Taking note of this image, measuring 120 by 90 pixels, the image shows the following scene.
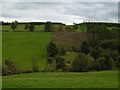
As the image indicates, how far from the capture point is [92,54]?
78000 millimetres

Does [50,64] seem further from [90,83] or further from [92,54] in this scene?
[90,83]

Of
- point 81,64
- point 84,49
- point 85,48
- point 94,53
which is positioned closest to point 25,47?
point 84,49

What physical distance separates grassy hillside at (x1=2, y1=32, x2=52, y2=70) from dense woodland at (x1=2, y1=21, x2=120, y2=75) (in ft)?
8.06

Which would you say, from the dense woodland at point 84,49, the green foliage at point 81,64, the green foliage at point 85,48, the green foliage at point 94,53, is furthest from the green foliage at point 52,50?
the green foliage at point 81,64

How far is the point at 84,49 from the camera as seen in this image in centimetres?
8112

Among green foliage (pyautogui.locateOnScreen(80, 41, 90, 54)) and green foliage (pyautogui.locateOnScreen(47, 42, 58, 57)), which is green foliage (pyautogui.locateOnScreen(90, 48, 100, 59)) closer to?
green foliage (pyautogui.locateOnScreen(80, 41, 90, 54))

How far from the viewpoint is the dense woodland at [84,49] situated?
6225 cm

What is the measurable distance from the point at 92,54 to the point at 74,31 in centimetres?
2367

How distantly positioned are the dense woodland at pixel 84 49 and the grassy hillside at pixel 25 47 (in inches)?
96.7

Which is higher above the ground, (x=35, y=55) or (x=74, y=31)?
(x=74, y=31)

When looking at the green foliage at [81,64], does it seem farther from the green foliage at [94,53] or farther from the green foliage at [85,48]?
the green foliage at [85,48]

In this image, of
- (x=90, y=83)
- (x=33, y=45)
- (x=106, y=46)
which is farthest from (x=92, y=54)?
(x=90, y=83)

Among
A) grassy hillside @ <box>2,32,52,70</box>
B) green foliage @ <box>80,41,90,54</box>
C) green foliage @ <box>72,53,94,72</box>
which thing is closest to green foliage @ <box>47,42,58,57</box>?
grassy hillside @ <box>2,32,52,70</box>

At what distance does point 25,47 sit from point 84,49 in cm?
1855
